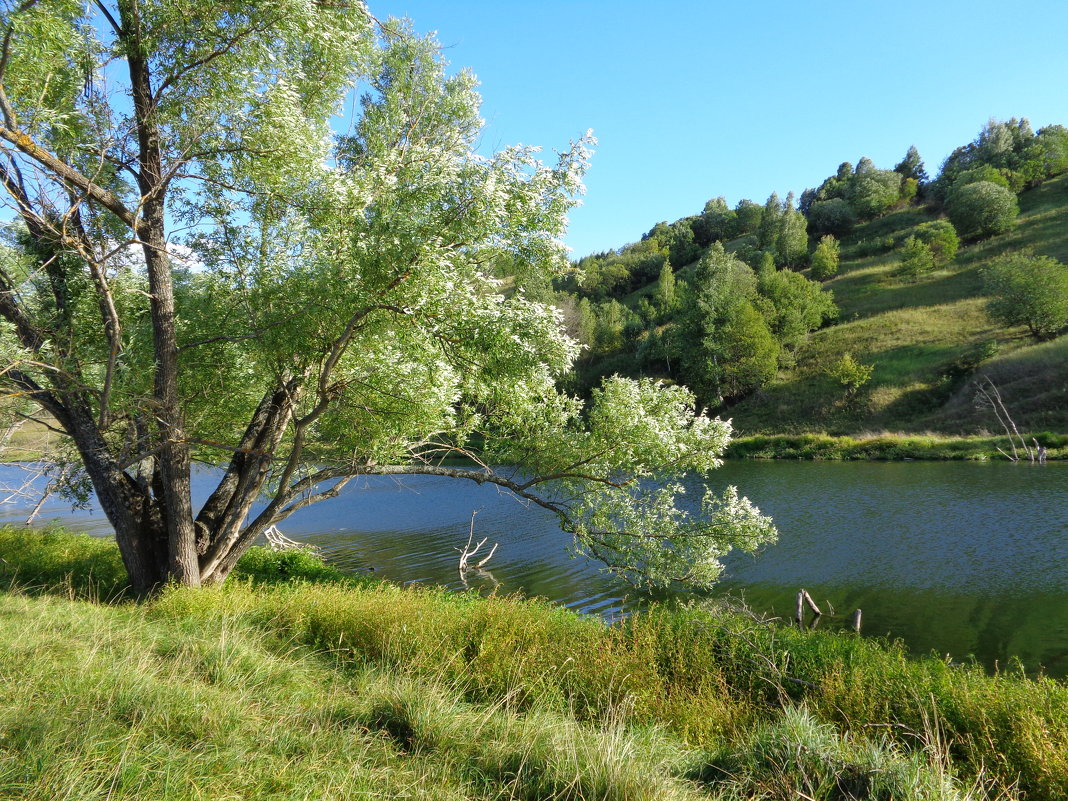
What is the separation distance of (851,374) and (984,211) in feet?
133

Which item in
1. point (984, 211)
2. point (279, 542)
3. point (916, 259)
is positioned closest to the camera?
point (279, 542)

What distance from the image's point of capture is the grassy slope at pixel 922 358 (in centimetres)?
3778

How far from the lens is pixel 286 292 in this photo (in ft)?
26.9

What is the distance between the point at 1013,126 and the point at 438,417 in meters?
125

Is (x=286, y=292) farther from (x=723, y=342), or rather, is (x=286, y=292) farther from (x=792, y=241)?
(x=792, y=241)

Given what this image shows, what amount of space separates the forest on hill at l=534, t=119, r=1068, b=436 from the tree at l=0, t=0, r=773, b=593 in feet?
39.9

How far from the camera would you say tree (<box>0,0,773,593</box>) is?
285 inches

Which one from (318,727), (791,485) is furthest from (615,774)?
(791,485)

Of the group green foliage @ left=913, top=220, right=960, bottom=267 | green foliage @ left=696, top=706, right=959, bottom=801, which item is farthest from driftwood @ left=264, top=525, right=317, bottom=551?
green foliage @ left=913, top=220, right=960, bottom=267

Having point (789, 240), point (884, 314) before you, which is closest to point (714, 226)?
point (789, 240)

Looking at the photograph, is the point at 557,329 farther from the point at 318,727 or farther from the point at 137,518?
the point at 137,518

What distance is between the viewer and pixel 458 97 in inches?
438

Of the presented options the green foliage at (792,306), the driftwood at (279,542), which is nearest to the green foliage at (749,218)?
the green foliage at (792,306)

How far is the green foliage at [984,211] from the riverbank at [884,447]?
46508 mm
